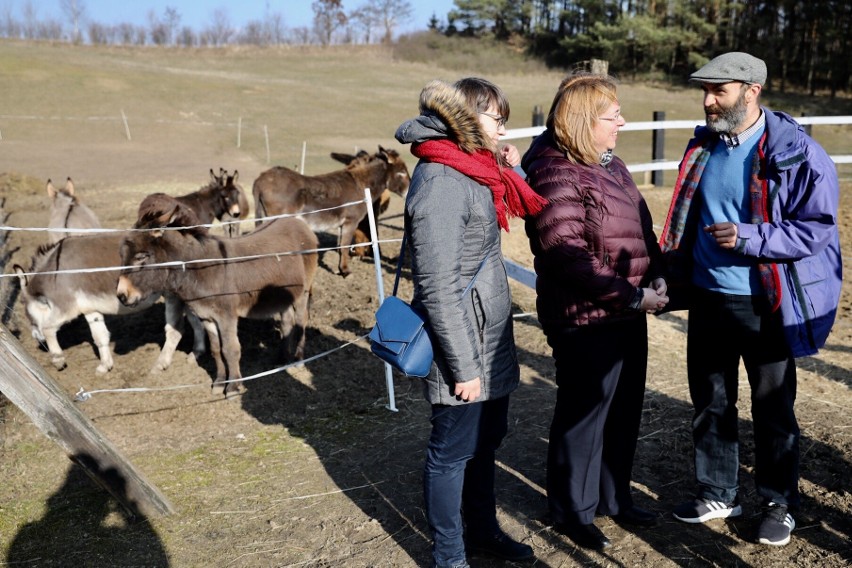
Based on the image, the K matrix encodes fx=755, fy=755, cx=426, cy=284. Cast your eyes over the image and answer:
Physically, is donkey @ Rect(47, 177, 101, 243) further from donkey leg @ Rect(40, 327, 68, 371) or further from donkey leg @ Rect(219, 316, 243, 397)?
donkey leg @ Rect(219, 316, 243, 397)

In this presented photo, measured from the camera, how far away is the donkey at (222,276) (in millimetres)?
5516

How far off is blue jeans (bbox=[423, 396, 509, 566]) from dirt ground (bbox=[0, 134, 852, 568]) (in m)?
0.35

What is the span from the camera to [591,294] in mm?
3051

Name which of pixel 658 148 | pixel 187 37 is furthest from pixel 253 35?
pixel 658 148

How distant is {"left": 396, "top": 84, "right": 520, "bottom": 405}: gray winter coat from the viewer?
2.69 m

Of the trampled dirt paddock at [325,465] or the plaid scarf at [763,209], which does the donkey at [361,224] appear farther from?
the plaid scarf at [763,209]

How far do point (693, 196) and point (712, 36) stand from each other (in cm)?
4610

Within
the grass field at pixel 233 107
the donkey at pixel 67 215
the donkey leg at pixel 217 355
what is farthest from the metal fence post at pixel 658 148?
the donkey leg at pixel 217 355

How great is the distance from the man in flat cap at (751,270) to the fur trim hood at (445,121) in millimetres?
1103

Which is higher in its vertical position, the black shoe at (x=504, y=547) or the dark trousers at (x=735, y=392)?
the dark trousers at (x=735, y=392)

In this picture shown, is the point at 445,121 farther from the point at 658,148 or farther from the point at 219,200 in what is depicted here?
the point at 658,148

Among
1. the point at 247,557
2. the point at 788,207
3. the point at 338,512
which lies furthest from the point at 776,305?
the point at 247,557

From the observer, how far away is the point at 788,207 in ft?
10.2

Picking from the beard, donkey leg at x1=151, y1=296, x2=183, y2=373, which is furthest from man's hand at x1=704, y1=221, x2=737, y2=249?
donkey leg at x1=151, y1=296, x2=183, y2=373
